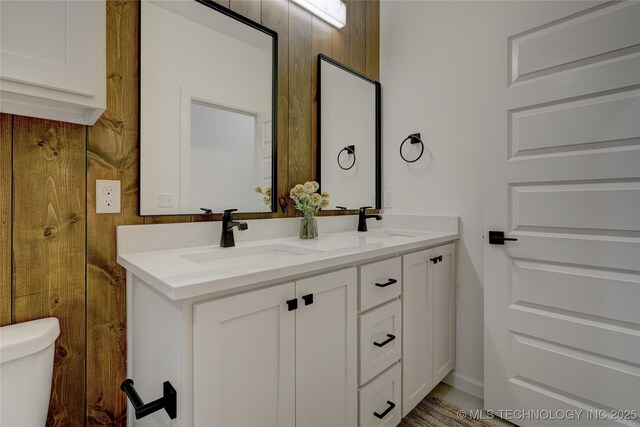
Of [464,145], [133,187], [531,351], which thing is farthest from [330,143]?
[531,351]

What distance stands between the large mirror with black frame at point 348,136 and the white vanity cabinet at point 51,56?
1.17 metres

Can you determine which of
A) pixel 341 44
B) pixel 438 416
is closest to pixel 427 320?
pixel 438 416

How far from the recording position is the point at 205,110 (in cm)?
137

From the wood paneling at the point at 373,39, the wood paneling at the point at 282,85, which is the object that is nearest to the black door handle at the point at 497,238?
the wood paneling at the point at 282,85

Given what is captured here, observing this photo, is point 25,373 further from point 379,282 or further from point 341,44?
point 341,44

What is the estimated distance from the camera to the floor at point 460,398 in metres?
1.71

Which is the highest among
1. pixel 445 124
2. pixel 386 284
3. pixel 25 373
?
pixel 445 124

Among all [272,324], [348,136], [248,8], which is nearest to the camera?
[272,324]

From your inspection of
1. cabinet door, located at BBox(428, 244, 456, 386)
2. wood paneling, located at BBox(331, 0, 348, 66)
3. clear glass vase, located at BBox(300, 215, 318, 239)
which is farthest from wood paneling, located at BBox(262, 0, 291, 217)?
cabinet door, located at BBox(428, 244, 456, 386)

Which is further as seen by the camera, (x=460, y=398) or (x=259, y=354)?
(x=460, y=398)

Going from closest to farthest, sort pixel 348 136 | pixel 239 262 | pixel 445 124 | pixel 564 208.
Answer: pixel 239 262 < pixel 564 208 < pixel 445 124 < pixel 348 136

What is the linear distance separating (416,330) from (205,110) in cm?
143

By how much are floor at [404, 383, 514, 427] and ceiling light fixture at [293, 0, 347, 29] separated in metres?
2.32

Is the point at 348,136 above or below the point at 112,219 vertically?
above
